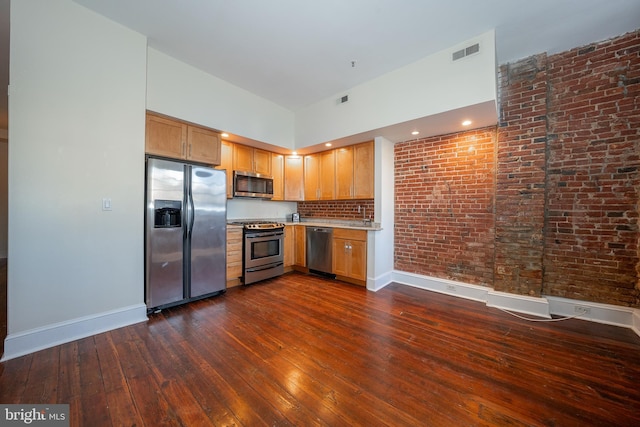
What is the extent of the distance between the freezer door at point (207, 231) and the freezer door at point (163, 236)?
5.9 inches

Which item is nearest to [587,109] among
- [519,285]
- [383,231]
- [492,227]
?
[492,227]

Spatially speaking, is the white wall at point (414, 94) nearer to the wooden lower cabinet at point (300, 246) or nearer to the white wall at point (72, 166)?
the wooden lower cabinet at point (300, 246)

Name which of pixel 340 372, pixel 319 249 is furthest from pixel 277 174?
pixel 340 372

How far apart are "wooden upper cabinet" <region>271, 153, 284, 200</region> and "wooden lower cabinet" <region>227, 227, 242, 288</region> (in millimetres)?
1211

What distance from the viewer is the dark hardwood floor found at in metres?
1.45

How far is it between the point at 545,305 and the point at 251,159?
4.76m

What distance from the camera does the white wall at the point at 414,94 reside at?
2.56 meters

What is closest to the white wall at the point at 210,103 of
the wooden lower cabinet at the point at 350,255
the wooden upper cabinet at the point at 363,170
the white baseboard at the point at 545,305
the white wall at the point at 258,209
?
the white wall at the point at 258,209

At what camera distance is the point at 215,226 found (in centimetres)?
336

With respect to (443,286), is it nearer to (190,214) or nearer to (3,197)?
(190,214)

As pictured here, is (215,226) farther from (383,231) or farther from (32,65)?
(383,231)

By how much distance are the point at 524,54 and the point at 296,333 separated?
426 cm

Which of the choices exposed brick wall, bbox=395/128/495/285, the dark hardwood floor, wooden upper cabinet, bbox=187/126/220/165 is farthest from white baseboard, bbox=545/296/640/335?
wooden upper cabinet, bbox=187/126/220/165

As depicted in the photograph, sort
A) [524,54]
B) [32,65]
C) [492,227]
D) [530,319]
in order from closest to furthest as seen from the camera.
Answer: [32,65], [530,319], [524,54], [492,227]
